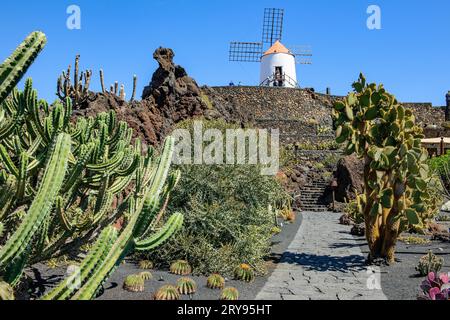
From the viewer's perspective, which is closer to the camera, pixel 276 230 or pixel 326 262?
pixel 326 262

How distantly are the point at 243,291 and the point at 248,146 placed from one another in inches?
180

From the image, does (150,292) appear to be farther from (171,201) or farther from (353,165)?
(353,165)

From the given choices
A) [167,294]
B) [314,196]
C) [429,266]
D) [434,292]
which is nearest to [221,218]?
[167,294]

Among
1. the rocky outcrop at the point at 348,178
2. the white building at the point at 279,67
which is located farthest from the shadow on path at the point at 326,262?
the white building at the point at 279,67

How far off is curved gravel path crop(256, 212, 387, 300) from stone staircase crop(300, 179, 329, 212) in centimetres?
818

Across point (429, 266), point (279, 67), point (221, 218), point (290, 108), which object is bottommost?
point (429, 266)

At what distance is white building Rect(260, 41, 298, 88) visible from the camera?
45919 mm

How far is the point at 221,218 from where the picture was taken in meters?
A: 9.12

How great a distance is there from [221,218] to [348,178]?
12.8m

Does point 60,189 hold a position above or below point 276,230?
above

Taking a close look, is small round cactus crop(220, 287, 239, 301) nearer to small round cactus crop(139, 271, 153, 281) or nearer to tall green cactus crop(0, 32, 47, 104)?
small round cactus crop(139, 271, 153, 281)

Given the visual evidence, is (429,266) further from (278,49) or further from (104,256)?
(278,49)
